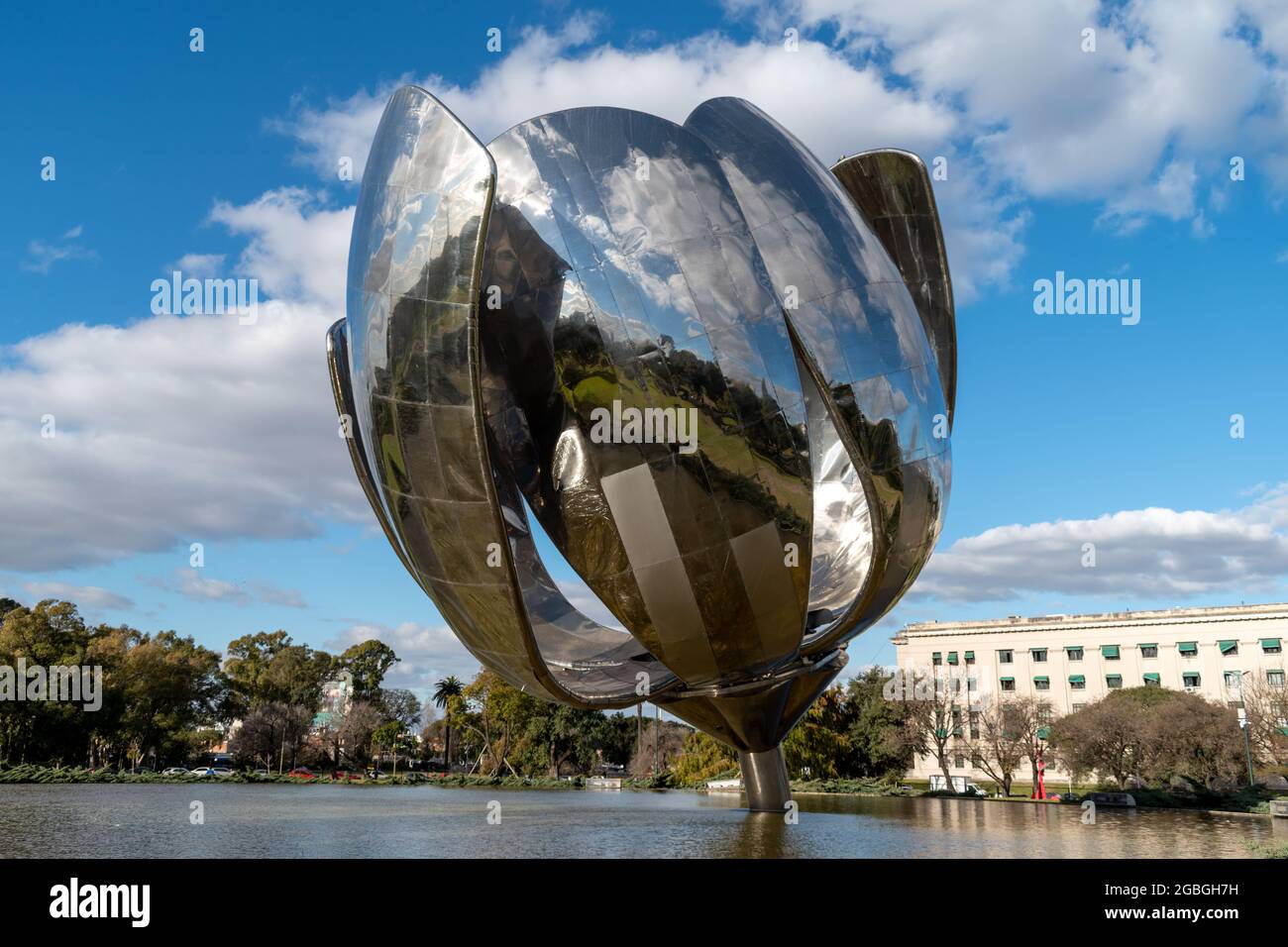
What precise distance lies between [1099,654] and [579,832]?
217 feet

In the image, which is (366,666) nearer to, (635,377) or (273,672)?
(273,672)

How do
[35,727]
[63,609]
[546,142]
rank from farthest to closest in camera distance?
[63,609], [35,727], [546,142]

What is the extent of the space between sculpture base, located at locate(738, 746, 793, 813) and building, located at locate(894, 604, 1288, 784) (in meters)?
Result: 52.1

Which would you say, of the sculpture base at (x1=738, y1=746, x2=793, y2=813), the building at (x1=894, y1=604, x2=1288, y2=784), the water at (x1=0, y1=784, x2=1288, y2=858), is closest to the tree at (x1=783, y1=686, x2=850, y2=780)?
the water at (x1=0, y1=784, x2=1288, y2=858)

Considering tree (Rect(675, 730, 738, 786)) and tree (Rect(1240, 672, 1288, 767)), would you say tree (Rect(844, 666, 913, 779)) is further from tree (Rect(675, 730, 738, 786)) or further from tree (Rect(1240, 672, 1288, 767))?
tree (Rect(1240, 672, 1288, 767))

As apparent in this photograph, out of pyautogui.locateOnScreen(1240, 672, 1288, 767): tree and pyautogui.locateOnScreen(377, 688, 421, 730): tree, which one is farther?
pyautogui.locateOnScreen(377, 688, 421, 730): tree

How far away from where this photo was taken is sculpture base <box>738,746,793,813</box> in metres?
14.8

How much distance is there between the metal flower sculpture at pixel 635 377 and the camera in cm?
923

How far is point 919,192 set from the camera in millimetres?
14039

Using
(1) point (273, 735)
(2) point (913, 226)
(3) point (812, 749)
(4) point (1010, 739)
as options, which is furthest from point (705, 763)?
(1) point (273, 735)
